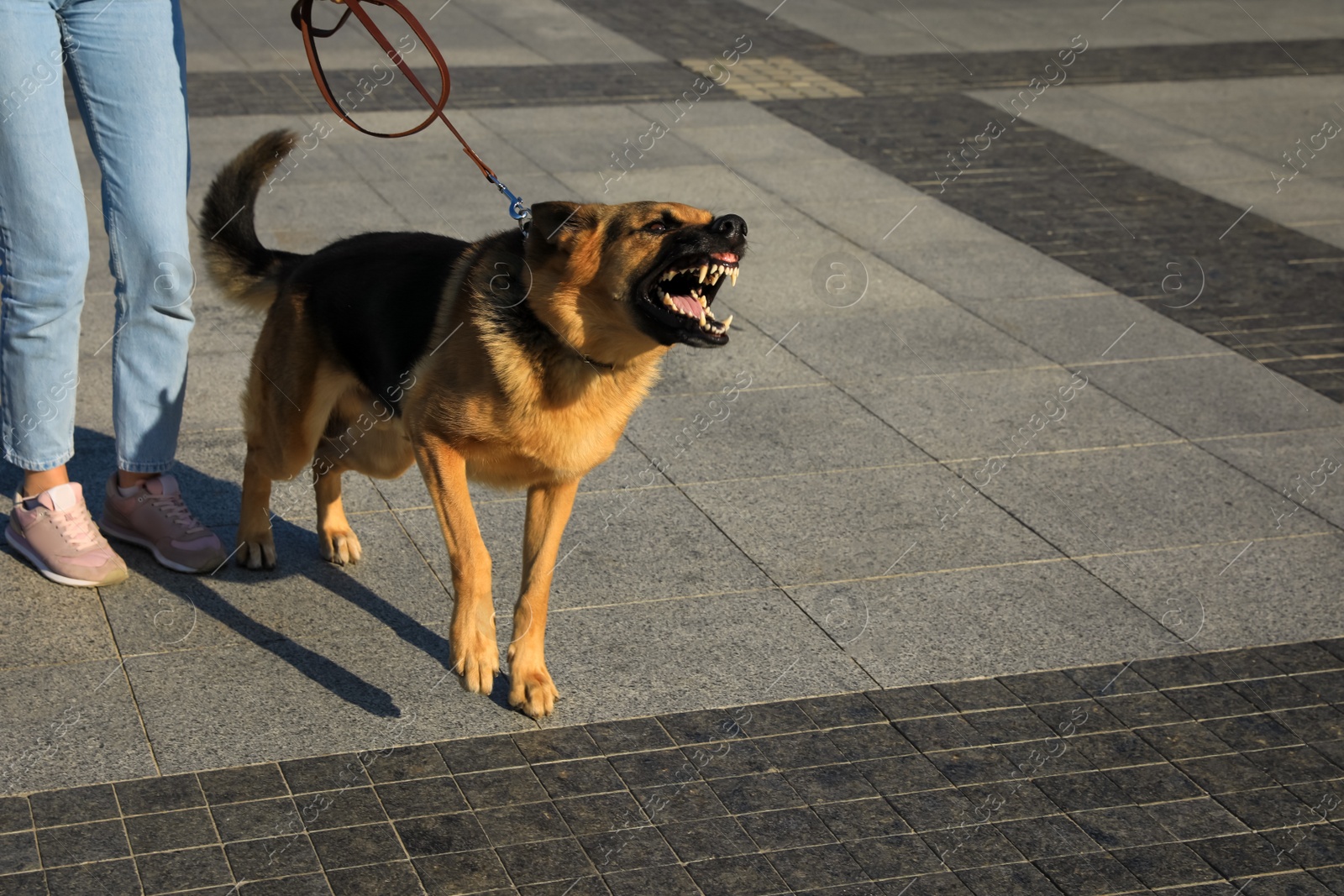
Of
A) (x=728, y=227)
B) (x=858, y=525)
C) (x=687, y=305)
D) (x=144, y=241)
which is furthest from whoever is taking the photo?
(x=858, y=525)

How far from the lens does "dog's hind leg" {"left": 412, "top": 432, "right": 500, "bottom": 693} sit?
3926 millimetres

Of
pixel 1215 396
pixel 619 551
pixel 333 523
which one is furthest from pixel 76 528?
pixel 1215 396

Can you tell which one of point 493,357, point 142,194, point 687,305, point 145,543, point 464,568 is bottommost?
point 145,543

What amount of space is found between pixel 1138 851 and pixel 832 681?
1071mm

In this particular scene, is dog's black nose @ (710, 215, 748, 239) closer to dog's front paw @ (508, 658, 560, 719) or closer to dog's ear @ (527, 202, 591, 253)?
dog's ear @ (527, 202, 591, 253)

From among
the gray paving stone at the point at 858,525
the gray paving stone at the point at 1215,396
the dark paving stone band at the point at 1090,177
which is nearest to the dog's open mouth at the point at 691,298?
the gray paving stone at the point at 858,525

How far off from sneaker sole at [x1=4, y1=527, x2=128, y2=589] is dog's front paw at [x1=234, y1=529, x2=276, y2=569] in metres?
0.39

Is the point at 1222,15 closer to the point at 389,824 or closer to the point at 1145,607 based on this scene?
the point at 1145,607

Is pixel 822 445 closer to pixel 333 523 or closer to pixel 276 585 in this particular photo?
pixel 333 523

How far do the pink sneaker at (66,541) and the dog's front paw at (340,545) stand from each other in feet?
2.17

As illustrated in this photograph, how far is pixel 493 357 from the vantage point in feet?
13.0

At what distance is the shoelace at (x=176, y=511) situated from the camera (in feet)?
15.9

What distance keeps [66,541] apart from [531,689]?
1705 millimetres

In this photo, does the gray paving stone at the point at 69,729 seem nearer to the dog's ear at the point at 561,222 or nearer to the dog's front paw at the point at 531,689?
the dog's front paw at the point at 531,689
